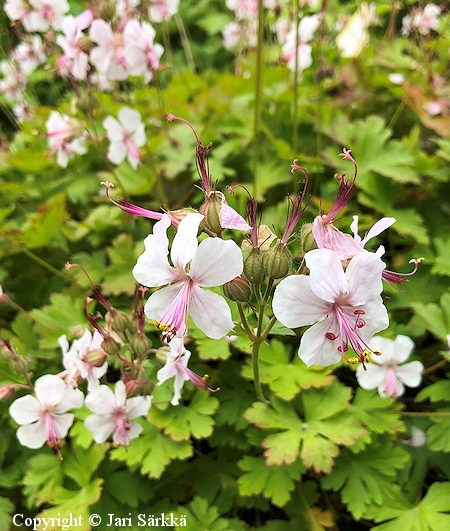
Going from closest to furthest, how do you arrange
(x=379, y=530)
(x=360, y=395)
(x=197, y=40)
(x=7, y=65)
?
(x=379, y=530) → (x=360, y=395) → (x=7, y=65) → (x=197, y=40)

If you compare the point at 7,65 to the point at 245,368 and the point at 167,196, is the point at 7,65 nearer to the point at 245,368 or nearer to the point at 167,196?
the point at 167,196

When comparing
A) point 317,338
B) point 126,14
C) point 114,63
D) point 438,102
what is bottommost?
point 438,102

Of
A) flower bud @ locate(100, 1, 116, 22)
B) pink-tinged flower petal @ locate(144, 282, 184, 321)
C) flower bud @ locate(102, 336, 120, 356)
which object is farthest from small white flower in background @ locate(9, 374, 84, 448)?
flower bud @ locate(100, 1, 116, 22)

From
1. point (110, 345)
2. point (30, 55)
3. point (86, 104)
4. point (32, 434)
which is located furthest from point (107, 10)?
point (32, 434)

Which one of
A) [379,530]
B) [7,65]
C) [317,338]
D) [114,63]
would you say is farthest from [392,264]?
[7,65]

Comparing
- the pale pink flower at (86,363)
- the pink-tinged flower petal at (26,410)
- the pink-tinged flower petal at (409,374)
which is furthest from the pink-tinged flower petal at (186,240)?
the pink-tinged flower petal at (409,374)
